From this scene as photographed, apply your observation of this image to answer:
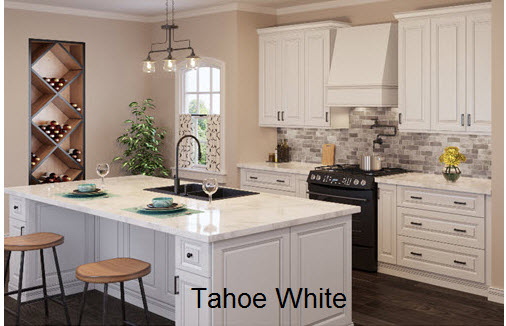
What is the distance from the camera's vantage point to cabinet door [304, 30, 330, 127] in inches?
274

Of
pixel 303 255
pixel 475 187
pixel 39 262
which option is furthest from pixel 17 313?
pixel 475 187

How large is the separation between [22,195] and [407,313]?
328 cm

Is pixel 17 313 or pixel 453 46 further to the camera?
pixel 453 46

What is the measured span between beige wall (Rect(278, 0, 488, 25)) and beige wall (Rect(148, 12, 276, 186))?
0.65 meters

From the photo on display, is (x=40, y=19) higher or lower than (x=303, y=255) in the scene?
higher

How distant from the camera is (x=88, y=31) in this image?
7945mm

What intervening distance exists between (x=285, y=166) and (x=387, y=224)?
1.69 m

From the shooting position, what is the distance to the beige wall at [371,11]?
20.7 feet

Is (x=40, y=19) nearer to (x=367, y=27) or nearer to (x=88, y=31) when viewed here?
(x=88, y=31)

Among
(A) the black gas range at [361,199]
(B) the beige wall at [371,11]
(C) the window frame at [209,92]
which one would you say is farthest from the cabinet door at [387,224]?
(C) the window frame at [209,92]

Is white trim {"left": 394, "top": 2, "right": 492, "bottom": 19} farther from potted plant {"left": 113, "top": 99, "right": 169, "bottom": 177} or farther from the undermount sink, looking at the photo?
potted plant {"left": 113, "top": 99, "right": 169, "bottom": 177}

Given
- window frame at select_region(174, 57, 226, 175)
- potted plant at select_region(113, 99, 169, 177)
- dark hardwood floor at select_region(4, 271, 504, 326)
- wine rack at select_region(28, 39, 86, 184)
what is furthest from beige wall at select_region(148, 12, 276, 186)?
dark hardwood floor at select_region(4, 271, 504, 326)

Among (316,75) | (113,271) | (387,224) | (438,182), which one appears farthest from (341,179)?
(113,271)

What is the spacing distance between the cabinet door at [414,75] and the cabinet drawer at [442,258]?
1.15 meters
